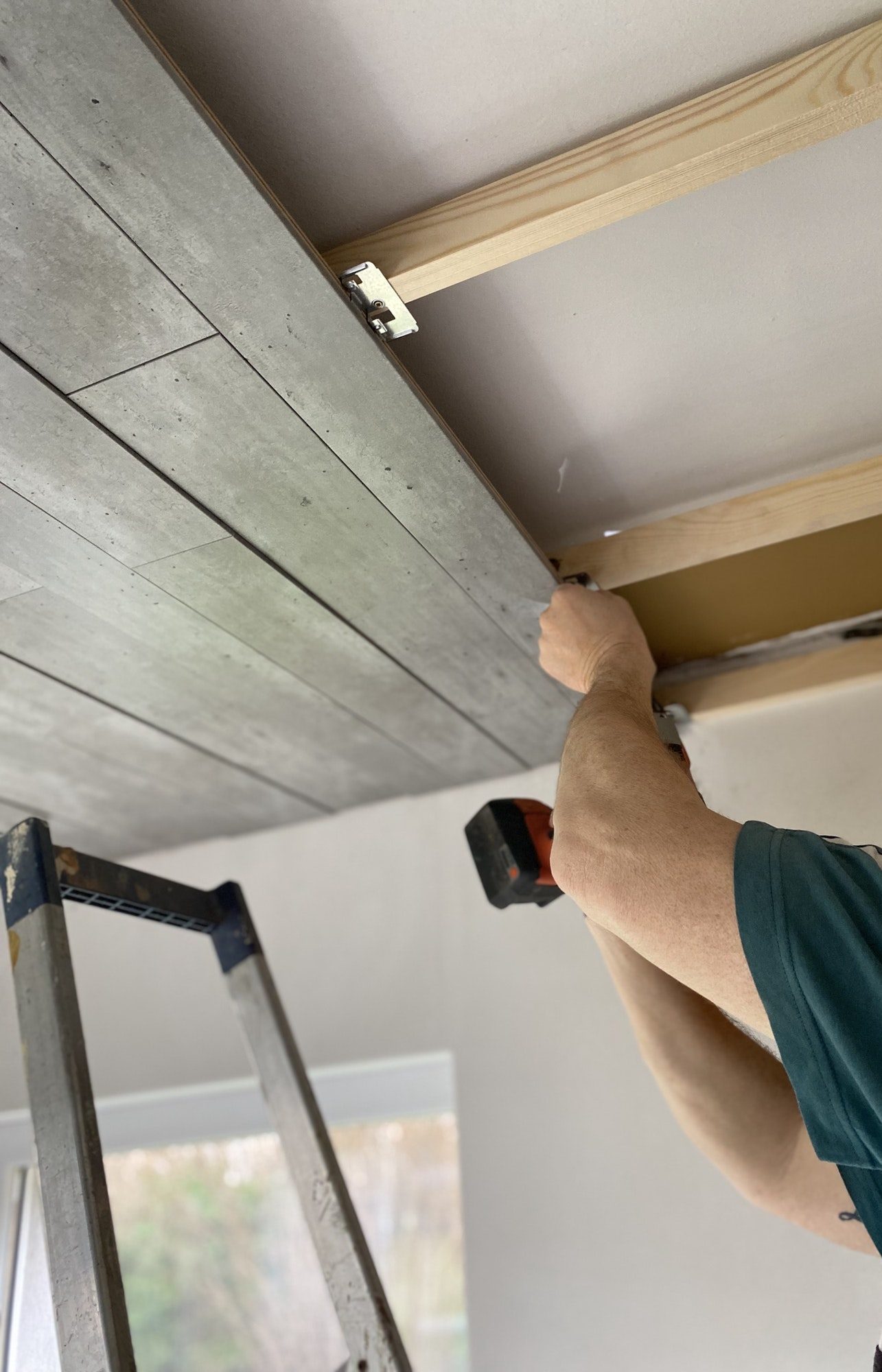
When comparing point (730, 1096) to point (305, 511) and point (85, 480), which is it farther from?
point (85, 480)

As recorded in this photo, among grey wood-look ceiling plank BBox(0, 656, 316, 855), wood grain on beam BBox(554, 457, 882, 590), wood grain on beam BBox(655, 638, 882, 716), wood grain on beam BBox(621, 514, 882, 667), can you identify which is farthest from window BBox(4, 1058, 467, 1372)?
wood grain on beam BBox(554, 457, 882, 590)

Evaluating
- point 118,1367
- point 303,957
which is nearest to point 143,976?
point 303,957

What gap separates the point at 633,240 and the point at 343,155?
342 millimetres

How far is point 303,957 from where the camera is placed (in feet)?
7.56

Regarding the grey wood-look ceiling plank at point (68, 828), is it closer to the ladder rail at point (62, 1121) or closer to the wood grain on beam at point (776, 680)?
the ladder rail at point (62, 1121)

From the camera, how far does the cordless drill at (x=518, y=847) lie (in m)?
1.36

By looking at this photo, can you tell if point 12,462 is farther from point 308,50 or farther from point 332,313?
point 308,50

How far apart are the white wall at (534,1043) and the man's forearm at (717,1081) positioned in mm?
322

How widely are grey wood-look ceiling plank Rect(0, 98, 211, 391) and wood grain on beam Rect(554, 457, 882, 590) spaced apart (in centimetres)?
78

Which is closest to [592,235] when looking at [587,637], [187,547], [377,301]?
[377,301]

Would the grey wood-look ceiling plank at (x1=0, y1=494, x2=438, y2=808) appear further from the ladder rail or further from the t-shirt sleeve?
the t-shirt sleeve

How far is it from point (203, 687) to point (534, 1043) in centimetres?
101

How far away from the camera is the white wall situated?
5.55 ft

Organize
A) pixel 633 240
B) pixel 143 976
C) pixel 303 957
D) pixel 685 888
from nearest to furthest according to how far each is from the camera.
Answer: pixel 685 888 → pixel 633 240 → pixel 303 957 → pixel 143 976
